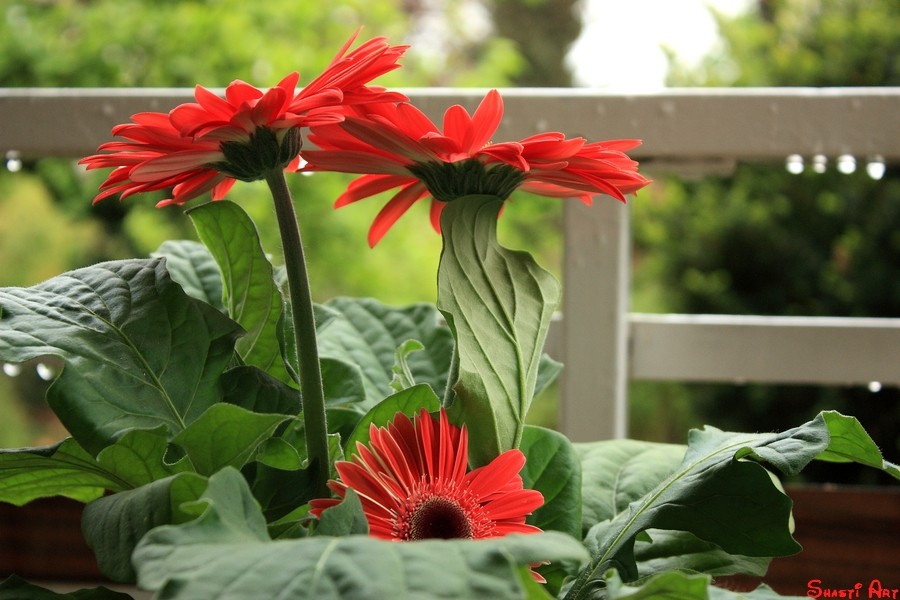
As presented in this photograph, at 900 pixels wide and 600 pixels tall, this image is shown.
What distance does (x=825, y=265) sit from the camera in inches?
83.2

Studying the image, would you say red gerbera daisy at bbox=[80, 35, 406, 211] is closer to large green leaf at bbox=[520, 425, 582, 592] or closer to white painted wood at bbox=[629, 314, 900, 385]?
large green leaf at bbox=[520, 425, 582, 592]

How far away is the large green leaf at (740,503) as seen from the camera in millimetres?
328

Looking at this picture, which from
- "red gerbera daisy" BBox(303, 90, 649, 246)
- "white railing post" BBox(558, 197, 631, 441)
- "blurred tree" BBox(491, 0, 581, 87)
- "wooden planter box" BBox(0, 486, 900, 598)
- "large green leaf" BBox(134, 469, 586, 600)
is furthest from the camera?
"blurred tree" BBox(491, 0, 581, 87)

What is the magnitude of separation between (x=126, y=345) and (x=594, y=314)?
415 millimetres

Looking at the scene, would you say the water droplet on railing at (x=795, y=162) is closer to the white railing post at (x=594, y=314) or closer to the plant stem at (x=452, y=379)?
the white railing post at (x=594, y=314)

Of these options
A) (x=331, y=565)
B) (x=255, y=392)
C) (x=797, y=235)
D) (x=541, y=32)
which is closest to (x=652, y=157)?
(x=255, y=392)

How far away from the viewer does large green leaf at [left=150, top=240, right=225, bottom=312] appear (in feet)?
1.44

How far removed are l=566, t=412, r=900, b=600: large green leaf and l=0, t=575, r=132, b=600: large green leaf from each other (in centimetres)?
18

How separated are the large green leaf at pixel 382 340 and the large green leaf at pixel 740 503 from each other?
138 millimetres

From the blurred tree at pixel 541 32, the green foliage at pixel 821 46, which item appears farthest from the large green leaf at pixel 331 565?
the blurred tree at pixel 541 32

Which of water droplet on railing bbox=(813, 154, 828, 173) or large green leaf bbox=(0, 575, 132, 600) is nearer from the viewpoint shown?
large green leaf bbox=(0, 575, 132, 600)

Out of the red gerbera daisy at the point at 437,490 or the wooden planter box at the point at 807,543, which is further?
the wooden planter box at the point at 807,543

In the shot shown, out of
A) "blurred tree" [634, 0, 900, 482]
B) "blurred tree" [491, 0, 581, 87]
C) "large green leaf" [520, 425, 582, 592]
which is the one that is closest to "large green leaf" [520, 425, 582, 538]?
"large green leaf" [520, 425, 582, 592]

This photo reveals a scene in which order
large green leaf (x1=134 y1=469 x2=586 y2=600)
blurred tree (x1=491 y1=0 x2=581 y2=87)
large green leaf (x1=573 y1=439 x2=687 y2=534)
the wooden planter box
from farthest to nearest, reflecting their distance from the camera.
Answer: blurred tree (x1=491 y1=0 x2=581 y2=87)
the wooden planter box
large green leaf (x1=573 y1=439 x2=687 y2=534)
large green leaf (x1=134 y1=469 x2=586 y2=600)
